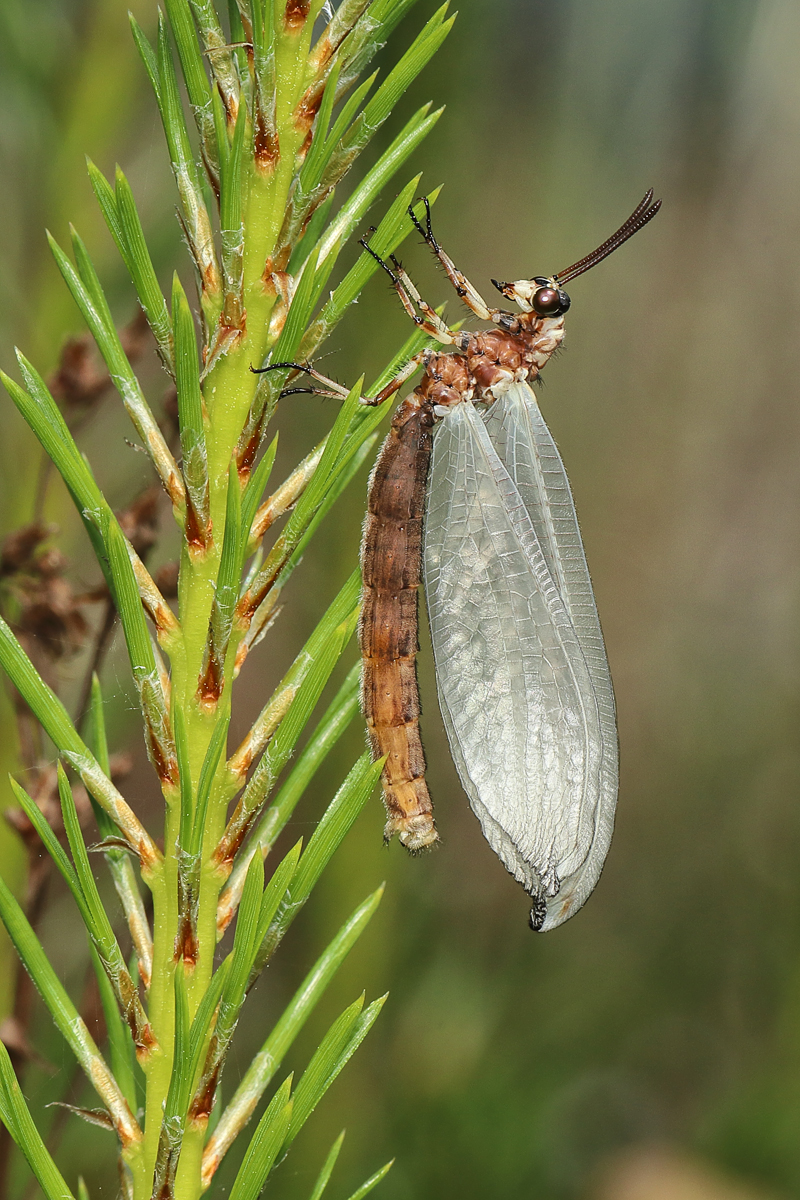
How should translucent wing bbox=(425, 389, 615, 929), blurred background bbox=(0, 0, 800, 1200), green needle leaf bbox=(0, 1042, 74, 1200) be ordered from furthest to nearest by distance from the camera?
blurred background bbox=(0, 0, 800, 1200)
translucent wing bbox=(425, 389, 615, 929)
green needle leaf bbox=(0, 1042, 74, 1200)

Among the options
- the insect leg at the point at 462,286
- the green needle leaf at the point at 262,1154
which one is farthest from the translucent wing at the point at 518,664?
the green needle leaf at the point at 262,1154

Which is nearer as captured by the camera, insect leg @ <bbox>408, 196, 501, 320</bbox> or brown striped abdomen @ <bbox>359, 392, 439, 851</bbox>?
brown striped abdomen @ <bbox>359, 392, 439, 851</bbox>

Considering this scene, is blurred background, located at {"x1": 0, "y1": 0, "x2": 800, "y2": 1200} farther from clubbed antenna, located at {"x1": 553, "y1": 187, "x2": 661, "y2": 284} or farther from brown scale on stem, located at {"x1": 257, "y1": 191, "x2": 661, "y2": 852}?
clubbed antenna, located at {"x1": 553, "y1": 187, "x2": 661, "y2": 284}

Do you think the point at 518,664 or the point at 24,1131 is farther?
the point at 518,664

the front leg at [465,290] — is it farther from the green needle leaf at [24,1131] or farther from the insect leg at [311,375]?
the green needle leaf at [24,1131]

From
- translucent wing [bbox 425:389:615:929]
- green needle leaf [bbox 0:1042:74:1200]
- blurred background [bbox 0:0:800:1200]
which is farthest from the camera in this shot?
blurred background [bbox 0:0:800:1200]

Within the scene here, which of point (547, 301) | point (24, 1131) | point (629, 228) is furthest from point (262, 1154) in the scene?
point (547, 301)

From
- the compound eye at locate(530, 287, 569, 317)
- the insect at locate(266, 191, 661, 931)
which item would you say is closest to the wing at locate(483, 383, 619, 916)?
the insect at locate(266, 191, 661, 931)

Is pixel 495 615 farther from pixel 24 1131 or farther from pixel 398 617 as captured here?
pixel 24 1131
